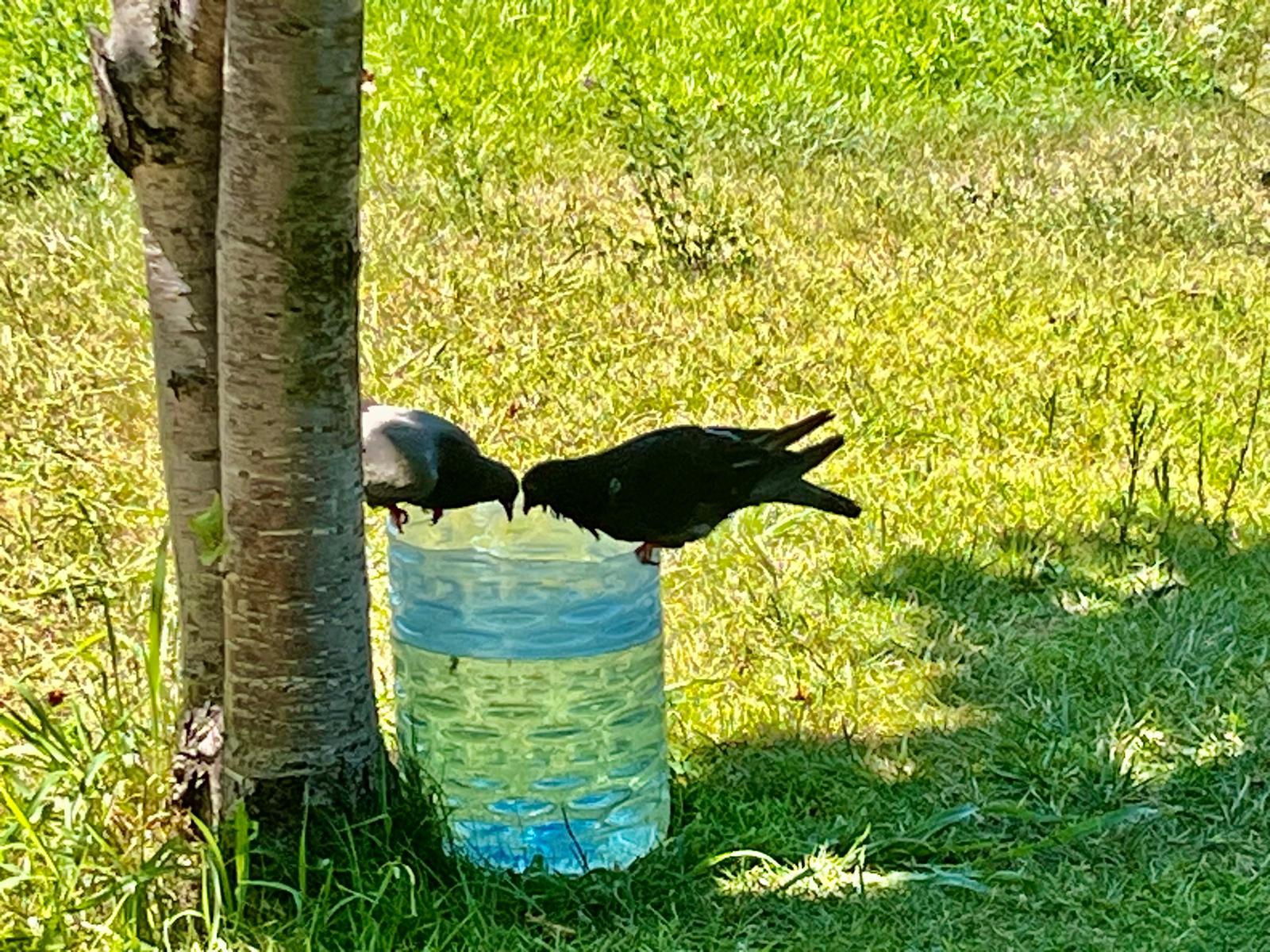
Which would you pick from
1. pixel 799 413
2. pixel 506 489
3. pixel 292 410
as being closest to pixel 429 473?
pixel 506 489

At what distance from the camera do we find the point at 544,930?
348 cm

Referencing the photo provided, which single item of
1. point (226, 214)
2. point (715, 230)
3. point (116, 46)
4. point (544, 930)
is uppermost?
point (116, 46)

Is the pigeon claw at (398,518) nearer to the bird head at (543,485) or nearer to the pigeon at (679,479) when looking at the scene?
the bird head at (543,485)

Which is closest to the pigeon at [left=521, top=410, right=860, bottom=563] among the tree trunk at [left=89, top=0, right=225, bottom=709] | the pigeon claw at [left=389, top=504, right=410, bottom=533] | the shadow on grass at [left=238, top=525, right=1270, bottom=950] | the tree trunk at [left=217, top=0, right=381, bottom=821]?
the pigeon claw at [left=389, top=504, right=410, bottom=533]

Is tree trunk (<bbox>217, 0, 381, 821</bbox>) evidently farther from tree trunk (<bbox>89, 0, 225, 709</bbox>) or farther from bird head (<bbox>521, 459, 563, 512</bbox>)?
bird head (<bbox>521, 459, 563, 512</bbox>)

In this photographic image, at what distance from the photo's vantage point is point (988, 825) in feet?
13.0

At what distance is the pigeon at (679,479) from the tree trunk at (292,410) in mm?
711

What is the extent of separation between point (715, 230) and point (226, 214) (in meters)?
4.42

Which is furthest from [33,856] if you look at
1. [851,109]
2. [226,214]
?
[851,109]

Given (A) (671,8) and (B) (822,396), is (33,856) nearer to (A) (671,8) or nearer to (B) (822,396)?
(B) (822,396)

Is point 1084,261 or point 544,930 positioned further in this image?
point 1084,261

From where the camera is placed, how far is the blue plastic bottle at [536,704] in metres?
3.73

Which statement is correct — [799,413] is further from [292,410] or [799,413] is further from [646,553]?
[292,410]

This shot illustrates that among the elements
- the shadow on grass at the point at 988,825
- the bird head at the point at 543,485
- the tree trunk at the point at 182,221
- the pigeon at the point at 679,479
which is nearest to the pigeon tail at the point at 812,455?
the pigeon at the point at 679,479
